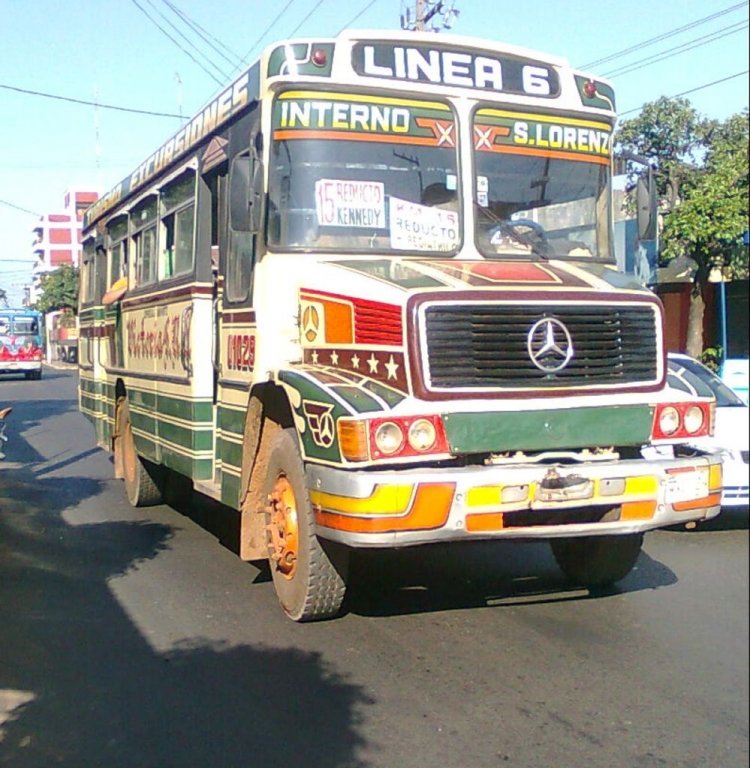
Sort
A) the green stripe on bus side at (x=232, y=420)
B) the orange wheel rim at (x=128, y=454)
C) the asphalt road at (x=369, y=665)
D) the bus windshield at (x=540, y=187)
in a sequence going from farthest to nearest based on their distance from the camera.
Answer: the orange wheel rim at (x=128, y=454), the green stripe on bus side at (x=232, y=420), the bus windshield at (x=540, y=187), the asphalt road at (x=369, y=665)

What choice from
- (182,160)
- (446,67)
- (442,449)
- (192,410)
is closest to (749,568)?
(442,449)

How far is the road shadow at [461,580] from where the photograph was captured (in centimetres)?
611

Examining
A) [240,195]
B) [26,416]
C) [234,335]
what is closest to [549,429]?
[240,195]

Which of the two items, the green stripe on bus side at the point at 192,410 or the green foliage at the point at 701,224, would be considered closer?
the green foliage at the point at 701,224

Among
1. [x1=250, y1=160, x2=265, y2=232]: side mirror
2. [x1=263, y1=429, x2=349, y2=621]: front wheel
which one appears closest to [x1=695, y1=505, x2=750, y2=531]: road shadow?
[x1=263, y1=429, x2=349, y2=621]: front wheel

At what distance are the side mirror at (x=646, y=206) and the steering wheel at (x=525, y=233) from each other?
0.80 metres

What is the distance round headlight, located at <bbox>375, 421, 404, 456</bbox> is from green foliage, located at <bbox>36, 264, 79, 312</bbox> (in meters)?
58.7

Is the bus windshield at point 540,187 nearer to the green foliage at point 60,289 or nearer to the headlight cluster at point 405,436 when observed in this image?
the headlight cluster at point 405,436

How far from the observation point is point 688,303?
28.7ft

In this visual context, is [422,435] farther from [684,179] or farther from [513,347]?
[684,179]

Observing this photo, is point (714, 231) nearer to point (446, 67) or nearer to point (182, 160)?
point (446, 67)

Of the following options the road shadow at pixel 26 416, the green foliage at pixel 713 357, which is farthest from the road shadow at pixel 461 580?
the road shadow at pixel 26 416

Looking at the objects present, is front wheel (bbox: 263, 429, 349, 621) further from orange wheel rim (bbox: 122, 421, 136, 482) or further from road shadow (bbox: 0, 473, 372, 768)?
orange wheel rim (bbox: 122, 421, 136, 482)

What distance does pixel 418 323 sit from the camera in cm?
480
